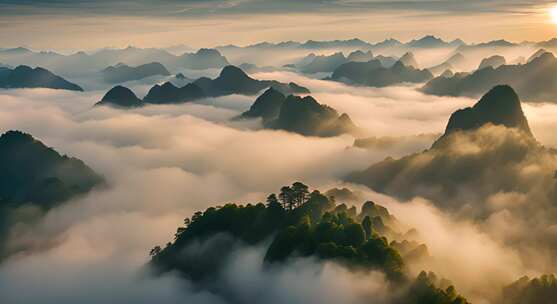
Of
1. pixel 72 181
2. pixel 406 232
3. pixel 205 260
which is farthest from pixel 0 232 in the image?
pixel 406 232

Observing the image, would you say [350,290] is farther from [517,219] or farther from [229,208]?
[517,219]

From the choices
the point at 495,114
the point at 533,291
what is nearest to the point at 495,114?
the point at 495,114

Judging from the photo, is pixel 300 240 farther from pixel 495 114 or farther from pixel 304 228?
pixel 495 114

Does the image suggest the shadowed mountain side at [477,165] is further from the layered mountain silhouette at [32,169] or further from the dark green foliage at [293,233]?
the layered mountain silhouette at [32,169]

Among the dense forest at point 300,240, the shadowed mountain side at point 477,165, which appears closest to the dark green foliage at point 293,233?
the dense forest at point 300,240

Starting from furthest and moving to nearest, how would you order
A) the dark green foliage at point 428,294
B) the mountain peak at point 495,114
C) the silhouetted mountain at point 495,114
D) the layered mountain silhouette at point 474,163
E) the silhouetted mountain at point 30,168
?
1. the silhouetted mountain at point 30,168
2. the mountain peak at point 495,114
3. the silhouetted mountain at point 495,114
4. the layered mountain silhouette at point 474,163
5. the dark green foliage at point 428,294

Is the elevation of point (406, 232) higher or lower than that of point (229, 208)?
lower

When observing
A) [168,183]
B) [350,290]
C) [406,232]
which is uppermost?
[350,290]

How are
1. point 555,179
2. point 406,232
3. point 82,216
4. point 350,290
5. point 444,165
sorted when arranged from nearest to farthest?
point 350,290
point 406,232
point 555,179
point 82,216
point 444,165
